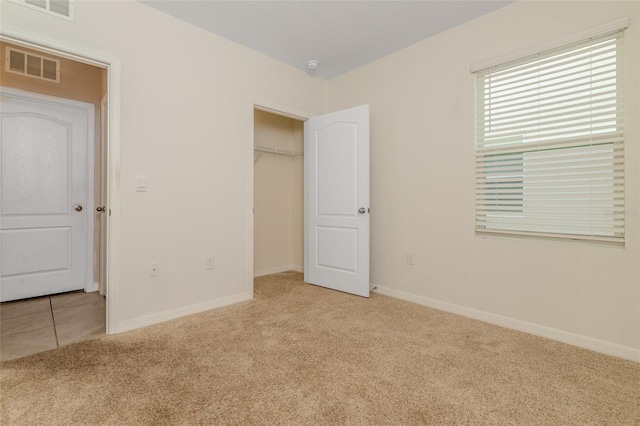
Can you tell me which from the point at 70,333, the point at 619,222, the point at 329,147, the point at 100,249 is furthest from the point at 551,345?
the point at 100,249

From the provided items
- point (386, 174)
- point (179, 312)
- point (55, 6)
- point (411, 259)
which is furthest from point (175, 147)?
point (411, 259)

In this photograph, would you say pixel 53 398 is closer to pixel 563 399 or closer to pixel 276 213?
pixel 563 399

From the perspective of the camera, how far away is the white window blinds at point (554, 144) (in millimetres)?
2100

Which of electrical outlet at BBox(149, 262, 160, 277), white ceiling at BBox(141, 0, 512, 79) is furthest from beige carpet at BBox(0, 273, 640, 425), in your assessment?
white ceiling at BBox(141, 0, 512, 79)

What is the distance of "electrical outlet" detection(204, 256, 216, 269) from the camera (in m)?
2.89

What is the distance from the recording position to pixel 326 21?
2.71 m

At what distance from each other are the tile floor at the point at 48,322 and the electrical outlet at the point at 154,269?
0.53 metres

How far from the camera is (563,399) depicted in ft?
5.14

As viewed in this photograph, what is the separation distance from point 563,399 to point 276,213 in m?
3.56

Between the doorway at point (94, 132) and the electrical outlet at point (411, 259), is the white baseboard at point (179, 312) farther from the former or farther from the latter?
the electrical outlet at point (411, 259)

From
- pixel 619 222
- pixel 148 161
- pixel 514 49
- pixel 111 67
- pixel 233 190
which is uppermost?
pixel 514 49

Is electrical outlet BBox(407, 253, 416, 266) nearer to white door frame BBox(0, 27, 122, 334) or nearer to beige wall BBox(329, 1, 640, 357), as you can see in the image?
beige wall BBox(329, 1, 640, 357)

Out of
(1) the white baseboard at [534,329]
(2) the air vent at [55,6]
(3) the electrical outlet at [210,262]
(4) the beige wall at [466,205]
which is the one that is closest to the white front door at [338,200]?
(4) the beige wall at [466,205]

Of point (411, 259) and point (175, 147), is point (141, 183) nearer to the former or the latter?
point (175, 147)
